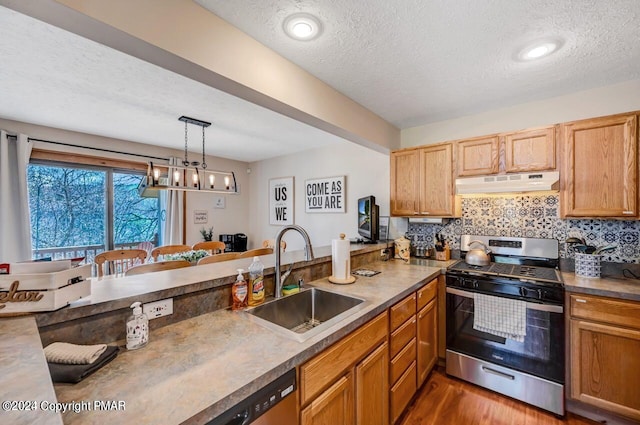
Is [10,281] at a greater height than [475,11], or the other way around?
[475,11]

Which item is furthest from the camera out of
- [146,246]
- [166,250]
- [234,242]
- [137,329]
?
[234,242]

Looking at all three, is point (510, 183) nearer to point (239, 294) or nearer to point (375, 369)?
point (375, 369)

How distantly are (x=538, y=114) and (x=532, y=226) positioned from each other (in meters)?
0.99

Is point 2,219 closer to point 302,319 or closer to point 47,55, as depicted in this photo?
point 47,55

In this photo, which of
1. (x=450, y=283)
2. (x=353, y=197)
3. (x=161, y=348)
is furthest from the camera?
(x=353, y=197)

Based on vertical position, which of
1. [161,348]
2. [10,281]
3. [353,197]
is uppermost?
[353,197]

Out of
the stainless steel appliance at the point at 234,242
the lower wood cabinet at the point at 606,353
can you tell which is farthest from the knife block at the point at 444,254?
the stainless steel appliance at the point at 234,242

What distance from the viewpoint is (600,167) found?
1958mm

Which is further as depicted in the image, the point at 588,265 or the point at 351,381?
the point at 588,265

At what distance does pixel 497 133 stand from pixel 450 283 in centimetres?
140

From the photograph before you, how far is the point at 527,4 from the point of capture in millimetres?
1301

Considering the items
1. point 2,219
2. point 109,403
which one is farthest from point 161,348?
point 2,219

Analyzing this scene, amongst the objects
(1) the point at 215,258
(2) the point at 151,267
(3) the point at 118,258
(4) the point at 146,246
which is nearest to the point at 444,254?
(1) the point at 215,258

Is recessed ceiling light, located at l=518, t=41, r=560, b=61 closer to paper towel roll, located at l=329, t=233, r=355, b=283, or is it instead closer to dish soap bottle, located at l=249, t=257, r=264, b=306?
paper towel roll, located at l=329, t=233, r=355, b=283
